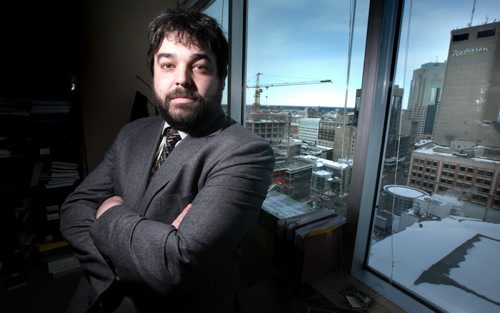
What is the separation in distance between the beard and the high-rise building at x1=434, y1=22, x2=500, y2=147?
1000mm

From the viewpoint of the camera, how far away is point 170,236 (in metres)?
0.68

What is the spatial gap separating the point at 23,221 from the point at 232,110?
2.20m

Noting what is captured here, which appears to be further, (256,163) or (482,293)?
(482,293)

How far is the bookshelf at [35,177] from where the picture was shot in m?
2.07

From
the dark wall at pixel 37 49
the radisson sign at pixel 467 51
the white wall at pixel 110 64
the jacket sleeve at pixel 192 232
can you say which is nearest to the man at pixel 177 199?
the jacket sleeve at pixel 192 232

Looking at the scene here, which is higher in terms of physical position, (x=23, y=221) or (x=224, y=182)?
(x=224, y=182)

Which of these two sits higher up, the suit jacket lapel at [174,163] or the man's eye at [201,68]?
the man's eye at [201,68]

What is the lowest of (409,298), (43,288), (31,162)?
(43,288)

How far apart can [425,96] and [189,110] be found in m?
1.08

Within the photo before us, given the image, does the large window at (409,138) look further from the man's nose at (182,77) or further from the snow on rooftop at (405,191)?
the man's nose at (182,77)

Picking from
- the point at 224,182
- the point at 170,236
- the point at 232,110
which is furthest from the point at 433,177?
the point at 232,110

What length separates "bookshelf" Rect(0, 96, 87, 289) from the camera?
2.07 meters

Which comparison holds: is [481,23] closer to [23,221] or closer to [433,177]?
[433,177]

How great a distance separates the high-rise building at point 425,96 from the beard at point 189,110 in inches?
37.3
